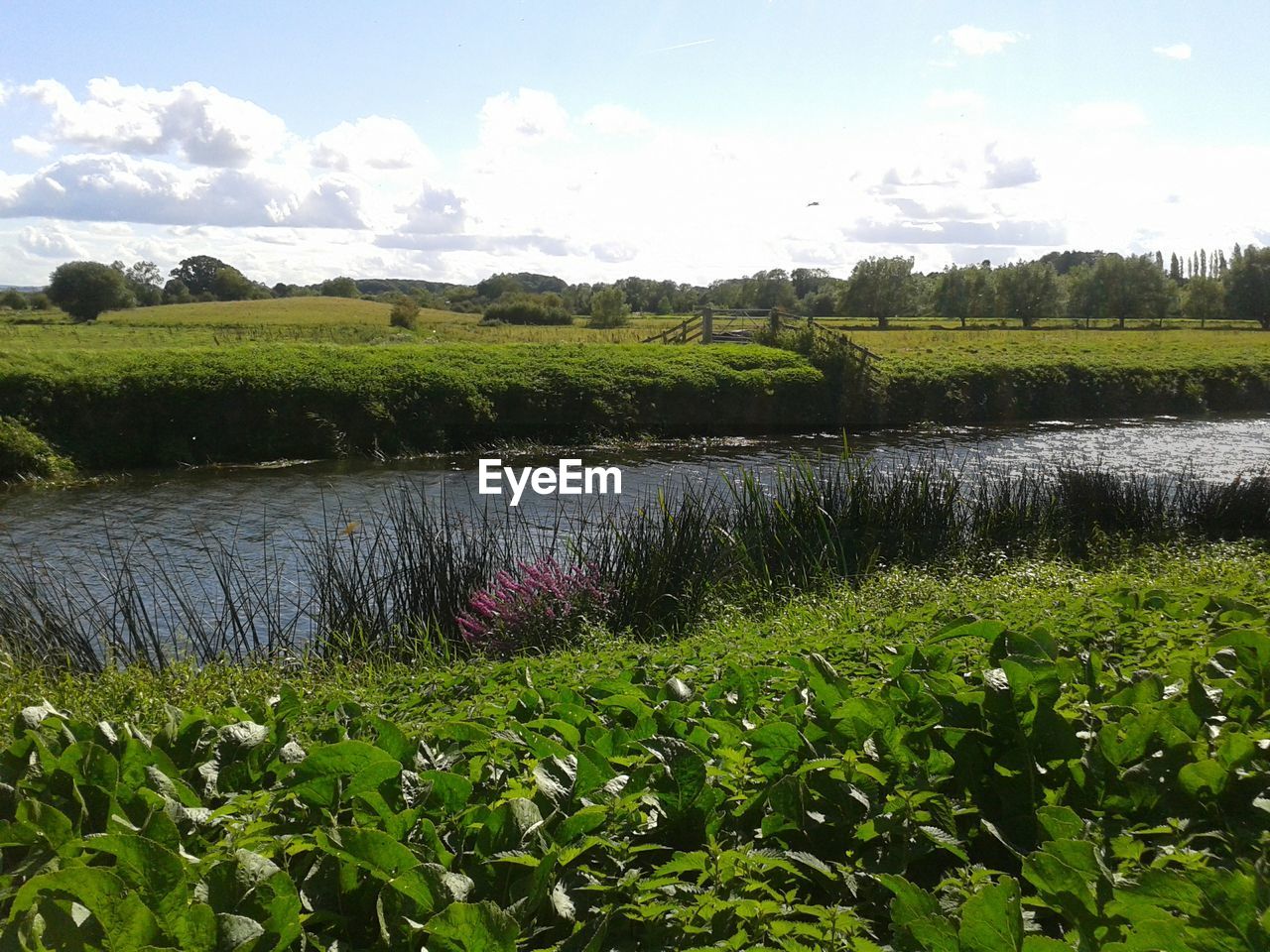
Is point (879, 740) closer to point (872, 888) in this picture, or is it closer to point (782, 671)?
point (872, 888)

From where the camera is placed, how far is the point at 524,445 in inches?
956

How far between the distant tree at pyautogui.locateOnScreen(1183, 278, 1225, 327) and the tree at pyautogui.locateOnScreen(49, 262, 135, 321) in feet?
204

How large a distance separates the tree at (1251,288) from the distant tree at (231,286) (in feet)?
213

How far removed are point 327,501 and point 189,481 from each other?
4.08m

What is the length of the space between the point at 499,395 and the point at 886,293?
42959mm

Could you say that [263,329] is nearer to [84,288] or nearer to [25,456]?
[84,288]

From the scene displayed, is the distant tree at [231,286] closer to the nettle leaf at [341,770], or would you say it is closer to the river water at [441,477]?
the river water at [441,477]

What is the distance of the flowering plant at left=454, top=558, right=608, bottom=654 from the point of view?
23.7ft

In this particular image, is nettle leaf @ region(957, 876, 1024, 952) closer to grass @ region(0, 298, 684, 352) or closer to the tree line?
grass @ region(0, 298, 684, 352)

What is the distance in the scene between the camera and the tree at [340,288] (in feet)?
269

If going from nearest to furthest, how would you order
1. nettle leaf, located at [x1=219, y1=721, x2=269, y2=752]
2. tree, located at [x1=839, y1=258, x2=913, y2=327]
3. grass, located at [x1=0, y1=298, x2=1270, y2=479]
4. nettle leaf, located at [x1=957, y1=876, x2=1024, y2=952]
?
nettle leaf, located at [x1=957, y1=876, x2=1024, y2=952]
nettle leaf, located at [x1=219, y1=721, x2=269, y2=752]
grass, located at [x1=0, y1=298, x2=1270, y2=479]
tree, located at [x1=839, y1=258, x2=913, y2=327]

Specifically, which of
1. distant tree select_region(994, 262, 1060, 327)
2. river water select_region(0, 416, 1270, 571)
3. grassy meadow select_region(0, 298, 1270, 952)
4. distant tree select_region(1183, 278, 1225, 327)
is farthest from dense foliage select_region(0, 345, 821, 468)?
distant tree select_region(1183, 278, 1225, 327)

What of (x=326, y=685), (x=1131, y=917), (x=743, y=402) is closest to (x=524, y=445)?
(x=743, y=402)

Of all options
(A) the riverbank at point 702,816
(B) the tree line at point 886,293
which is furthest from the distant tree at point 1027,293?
(A) the riverbank at point 702,816
